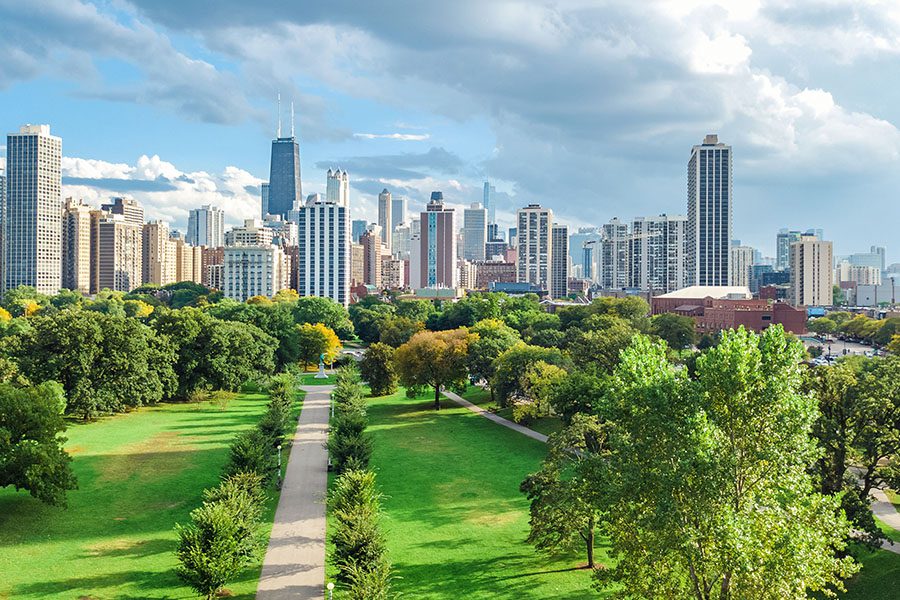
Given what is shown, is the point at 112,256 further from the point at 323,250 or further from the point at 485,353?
the point at 485,353

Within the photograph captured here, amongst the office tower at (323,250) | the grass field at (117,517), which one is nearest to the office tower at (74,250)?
the office tower at (323,250)

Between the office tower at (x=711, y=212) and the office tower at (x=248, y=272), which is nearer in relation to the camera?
the office tower at (x=248, y=272)

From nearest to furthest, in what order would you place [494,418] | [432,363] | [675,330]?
[494,418], [432,363], [675,330]

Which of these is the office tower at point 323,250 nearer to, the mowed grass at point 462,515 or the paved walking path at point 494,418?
the paved walking path at point 494,418

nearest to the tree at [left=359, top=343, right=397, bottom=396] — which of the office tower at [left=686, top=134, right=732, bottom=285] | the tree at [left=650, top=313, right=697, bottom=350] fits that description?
the tree at [left=650, top=313, right=697, bottom=350]

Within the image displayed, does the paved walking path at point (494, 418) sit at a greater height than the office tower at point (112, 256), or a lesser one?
lesser

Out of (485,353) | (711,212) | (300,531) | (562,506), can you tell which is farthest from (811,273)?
(300,531)

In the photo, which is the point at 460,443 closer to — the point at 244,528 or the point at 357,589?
the point at 244,528
